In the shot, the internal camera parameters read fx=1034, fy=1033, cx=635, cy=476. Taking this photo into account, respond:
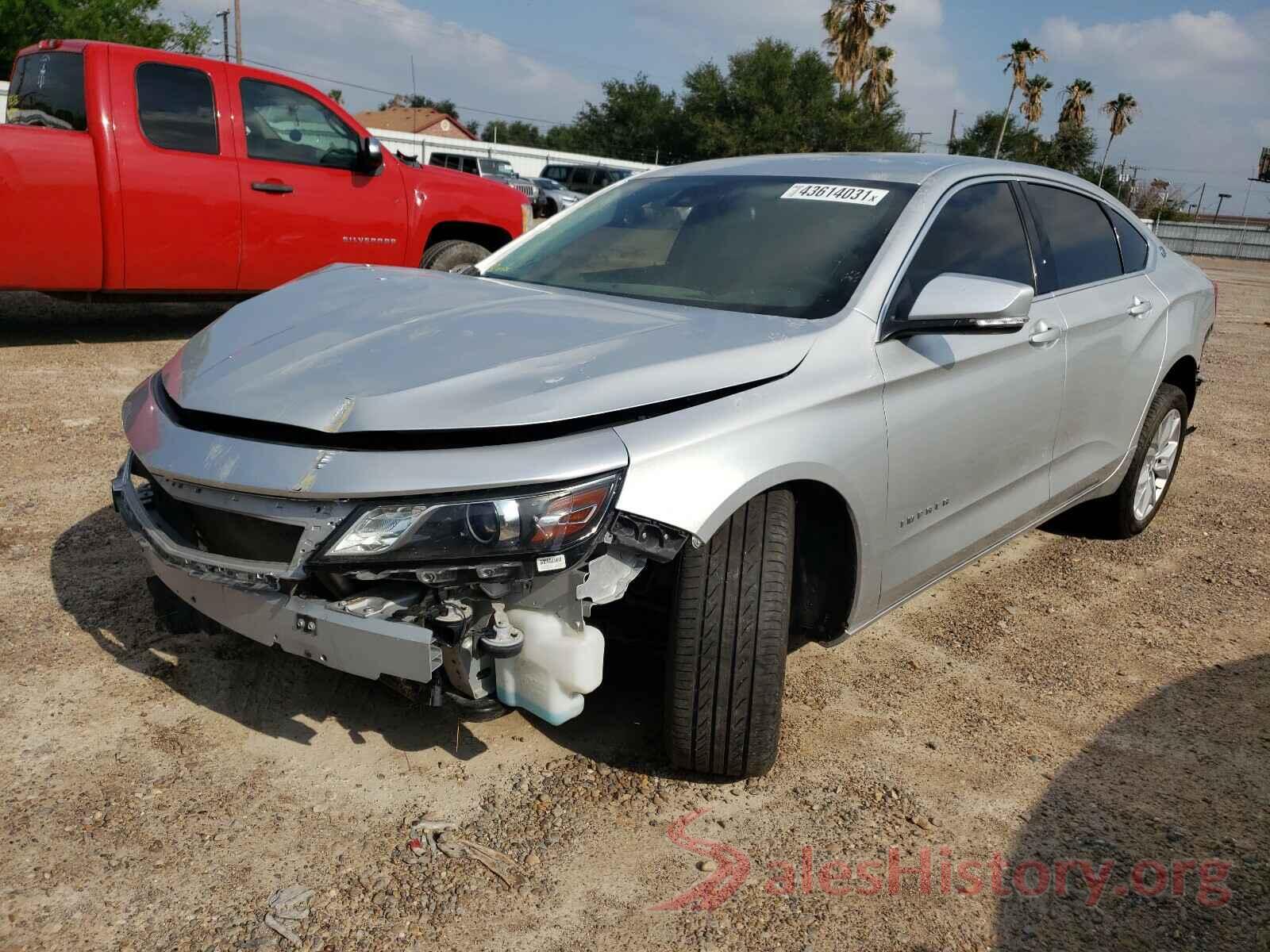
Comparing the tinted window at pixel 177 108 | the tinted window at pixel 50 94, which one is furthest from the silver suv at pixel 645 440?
the tinted window at pixel 50 94

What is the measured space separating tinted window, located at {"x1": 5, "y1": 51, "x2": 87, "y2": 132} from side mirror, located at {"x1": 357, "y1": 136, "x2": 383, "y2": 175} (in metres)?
1.73

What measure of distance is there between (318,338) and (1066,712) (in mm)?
2420

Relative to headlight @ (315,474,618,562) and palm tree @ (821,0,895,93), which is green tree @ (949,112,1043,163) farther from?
headlight @ (315,474,618,562)

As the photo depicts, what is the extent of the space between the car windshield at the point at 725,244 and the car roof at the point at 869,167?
0.22ft

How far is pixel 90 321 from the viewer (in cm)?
811

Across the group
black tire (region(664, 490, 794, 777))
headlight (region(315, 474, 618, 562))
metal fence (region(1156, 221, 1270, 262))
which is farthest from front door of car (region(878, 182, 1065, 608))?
metal fence (region(1156, 221, 1270, 262))

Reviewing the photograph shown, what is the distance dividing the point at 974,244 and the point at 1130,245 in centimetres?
144

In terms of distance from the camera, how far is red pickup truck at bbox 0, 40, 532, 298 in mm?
6105

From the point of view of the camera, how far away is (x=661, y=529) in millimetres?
2166

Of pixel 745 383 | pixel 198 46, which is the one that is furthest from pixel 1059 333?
pixel 198 46

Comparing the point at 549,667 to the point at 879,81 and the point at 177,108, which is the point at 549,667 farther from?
the point at 879,81

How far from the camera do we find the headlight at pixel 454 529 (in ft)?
6.73

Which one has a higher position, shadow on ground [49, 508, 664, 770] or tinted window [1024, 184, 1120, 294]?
tinted window [1024, 184, 1120, 294]

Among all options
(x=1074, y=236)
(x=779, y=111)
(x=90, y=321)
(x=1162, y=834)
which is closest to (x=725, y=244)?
(x=1074, y=236)
